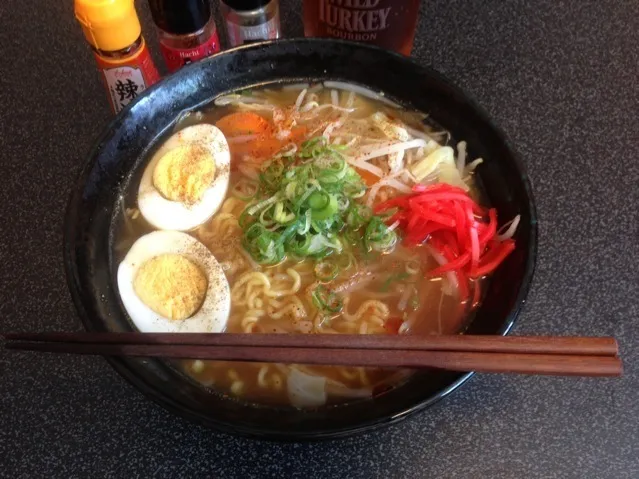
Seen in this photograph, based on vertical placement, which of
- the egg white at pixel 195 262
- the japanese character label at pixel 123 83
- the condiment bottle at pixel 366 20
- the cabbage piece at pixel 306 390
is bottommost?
the cabbage piece at pixel 306 390

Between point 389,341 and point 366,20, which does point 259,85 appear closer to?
point 366,20

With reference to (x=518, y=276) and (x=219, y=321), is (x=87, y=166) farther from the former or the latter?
(x=518, y=276)

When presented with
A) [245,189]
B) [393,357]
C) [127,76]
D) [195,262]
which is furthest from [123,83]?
[393,357]

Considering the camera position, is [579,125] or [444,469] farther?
[579,125]

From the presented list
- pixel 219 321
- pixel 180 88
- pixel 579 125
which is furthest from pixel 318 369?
pixel 579 125

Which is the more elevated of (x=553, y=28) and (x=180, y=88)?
(x=180, y=88)

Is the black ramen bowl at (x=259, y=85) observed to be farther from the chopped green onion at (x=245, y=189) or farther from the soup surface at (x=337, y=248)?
the chopped green onion at (x=245, y=189)

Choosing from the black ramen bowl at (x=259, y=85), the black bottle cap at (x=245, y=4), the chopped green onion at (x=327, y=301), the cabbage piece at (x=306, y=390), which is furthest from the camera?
the black bottle cap at (x=245, y=4)

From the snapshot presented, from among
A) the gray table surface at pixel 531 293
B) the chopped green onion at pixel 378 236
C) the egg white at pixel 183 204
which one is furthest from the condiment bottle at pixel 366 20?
the chopped green onion at pixel 378 236
